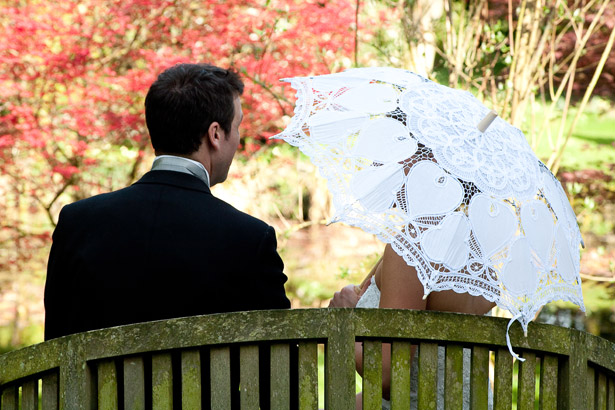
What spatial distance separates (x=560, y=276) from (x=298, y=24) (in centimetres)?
438

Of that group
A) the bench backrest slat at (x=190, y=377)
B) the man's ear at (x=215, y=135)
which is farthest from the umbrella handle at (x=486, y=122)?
the bench backrest slat at (x=190, y=377)

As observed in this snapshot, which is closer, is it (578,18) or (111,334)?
(111,334)

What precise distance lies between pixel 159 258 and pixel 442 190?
2.38 feet

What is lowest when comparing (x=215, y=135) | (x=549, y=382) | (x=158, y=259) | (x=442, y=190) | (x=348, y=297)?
(x=549, y=382)

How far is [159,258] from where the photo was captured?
6.05 feet

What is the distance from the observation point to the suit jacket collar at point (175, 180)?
197cm

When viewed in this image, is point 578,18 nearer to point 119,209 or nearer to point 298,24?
point 298,24

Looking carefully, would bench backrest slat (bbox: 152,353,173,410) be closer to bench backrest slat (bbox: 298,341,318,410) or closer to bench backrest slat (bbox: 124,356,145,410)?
bench backrest slat (bbox: 124,356,145,410)

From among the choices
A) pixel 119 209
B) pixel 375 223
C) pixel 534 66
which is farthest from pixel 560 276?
pixel 534 66

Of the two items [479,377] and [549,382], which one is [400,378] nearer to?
[479,377]

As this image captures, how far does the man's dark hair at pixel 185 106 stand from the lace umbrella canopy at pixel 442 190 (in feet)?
0.71

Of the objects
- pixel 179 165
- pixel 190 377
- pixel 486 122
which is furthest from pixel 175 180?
pixel 486 122

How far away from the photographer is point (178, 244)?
6.09ft

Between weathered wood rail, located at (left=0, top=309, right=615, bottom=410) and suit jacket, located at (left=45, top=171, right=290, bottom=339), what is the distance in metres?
0.19
